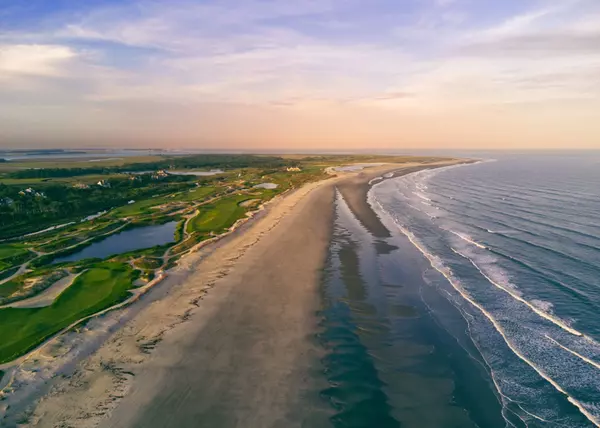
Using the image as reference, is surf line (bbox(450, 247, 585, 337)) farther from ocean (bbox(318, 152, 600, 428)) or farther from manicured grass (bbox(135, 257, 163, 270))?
manicured grass (bbox(135, 257, 163, 270))

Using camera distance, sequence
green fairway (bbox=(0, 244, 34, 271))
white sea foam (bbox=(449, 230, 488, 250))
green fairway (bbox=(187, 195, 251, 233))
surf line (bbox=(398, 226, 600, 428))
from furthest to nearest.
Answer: green fairway (bbox=(187, 195, 251, 233))
white sea foam (bbox=(449, 230, 488, 250))
green fairway (bbox=(0, 244, 34, 271))
surf line (bbox=(398, 226, 600, 428))

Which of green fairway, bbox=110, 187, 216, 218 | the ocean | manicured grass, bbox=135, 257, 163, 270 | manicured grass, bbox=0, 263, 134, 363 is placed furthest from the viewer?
green fairway, bbox=110, 187, 216, 218

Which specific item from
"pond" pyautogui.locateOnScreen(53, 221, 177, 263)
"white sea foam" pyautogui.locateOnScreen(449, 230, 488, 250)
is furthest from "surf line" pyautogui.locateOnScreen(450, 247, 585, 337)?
"pond" pyautogui.locateOnScreen(53, 221, 177, 263)

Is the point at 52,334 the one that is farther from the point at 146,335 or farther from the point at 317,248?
the point at 317,248

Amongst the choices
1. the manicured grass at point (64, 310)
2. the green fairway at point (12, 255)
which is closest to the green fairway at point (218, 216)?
the manicured grass at point (64, 310)

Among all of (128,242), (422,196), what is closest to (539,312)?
(128,242)
